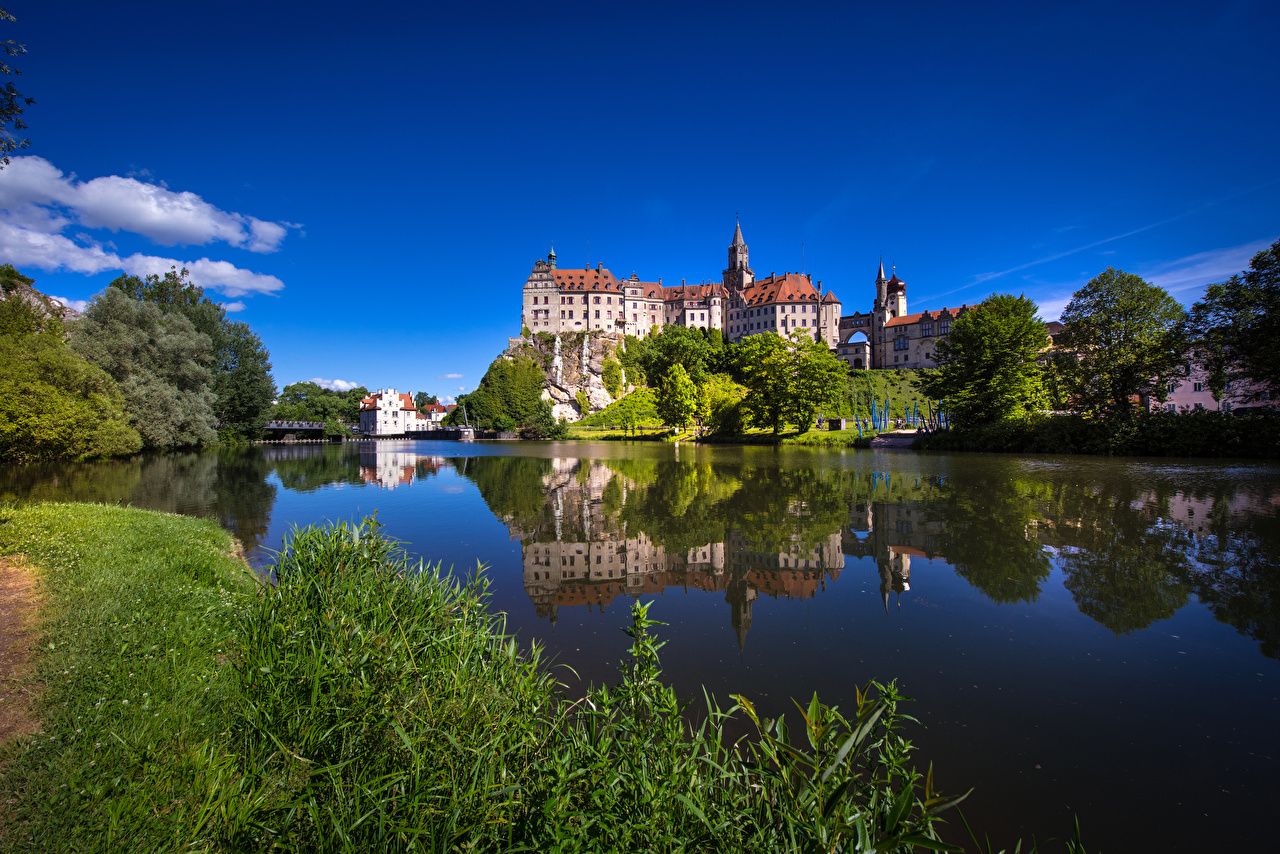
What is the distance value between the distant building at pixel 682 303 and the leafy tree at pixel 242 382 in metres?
49.2

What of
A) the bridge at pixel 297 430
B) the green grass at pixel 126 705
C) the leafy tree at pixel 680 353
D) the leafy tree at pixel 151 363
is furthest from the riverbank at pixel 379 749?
the bridge at pixel 297 430

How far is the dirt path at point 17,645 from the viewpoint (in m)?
4.27

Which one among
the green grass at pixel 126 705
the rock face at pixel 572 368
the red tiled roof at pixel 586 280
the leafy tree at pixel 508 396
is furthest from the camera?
the red tiled roof at pixel 586 280

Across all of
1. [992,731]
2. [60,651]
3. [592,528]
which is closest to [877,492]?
[592,528]

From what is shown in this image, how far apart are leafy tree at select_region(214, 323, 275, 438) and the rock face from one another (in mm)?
41576

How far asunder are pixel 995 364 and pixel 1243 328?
45.4 feet

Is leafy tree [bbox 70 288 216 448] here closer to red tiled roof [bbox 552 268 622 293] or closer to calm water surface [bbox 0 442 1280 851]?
calm water surface [bbox 0 442 1280 851]

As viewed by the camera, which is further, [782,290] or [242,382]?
[782,290]

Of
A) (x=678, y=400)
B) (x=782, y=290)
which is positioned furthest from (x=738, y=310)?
(x=678, y=400)

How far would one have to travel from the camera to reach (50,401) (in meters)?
30.1

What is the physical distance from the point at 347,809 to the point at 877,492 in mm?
20877

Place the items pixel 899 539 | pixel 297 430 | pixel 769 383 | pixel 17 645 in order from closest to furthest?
pixel 17 645
pixel 899 539
pixel 769 383
pixel 297 430

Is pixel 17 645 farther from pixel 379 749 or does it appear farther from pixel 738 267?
pixel 738 267

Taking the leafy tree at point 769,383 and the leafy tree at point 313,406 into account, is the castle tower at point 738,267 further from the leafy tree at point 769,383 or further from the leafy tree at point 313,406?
the leafy tree at point 313,406
